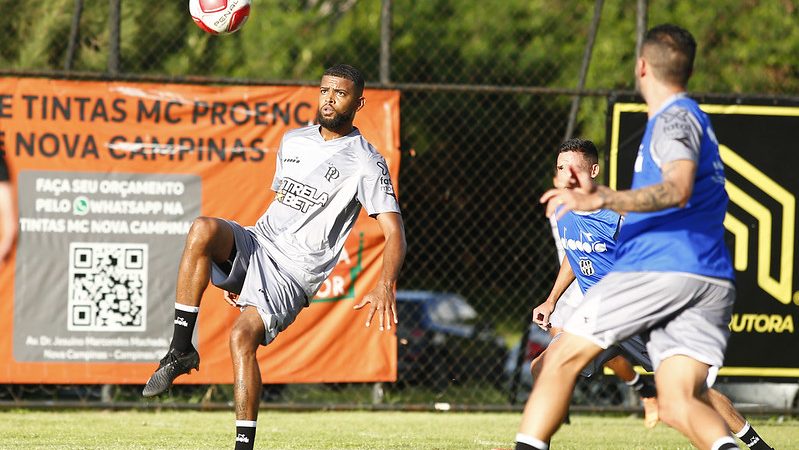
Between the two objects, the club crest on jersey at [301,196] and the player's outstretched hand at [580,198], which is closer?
the player's outstretched hand at [580,198]

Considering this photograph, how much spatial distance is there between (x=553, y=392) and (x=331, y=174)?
7.48 feet

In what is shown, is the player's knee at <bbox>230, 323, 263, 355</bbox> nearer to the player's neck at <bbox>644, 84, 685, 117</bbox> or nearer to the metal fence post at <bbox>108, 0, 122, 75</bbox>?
the player's neck at <bbox>644, 84, 685, 117</bbox>

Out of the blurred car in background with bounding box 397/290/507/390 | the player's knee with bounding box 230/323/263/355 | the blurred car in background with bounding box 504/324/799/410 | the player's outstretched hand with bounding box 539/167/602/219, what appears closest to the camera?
the player's outstretched hand with bounding box 539/167/602/219

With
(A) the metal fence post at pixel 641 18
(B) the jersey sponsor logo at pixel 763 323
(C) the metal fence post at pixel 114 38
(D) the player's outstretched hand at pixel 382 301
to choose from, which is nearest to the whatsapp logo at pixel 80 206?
(C) the metal fence post at pixel 114 38

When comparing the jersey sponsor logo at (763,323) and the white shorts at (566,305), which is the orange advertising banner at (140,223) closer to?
the white shorts at (566,305)

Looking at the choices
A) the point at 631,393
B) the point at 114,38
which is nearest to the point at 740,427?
the point at 631,393

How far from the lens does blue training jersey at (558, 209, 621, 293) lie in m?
6.78

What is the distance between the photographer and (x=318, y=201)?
6.50 m

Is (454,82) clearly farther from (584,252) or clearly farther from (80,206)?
(584,252)

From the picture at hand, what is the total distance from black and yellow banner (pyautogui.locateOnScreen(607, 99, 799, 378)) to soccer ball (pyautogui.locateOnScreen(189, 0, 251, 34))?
3603 millimetres

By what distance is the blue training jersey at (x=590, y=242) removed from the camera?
678 centimetres

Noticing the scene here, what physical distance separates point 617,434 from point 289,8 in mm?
12574

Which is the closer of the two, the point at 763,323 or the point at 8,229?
the point at 8,229

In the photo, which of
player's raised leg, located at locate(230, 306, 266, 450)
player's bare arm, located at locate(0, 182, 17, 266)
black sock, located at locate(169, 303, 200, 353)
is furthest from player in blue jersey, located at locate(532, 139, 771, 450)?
player's bare arm, located at locate(0, 182, 17, 266)
